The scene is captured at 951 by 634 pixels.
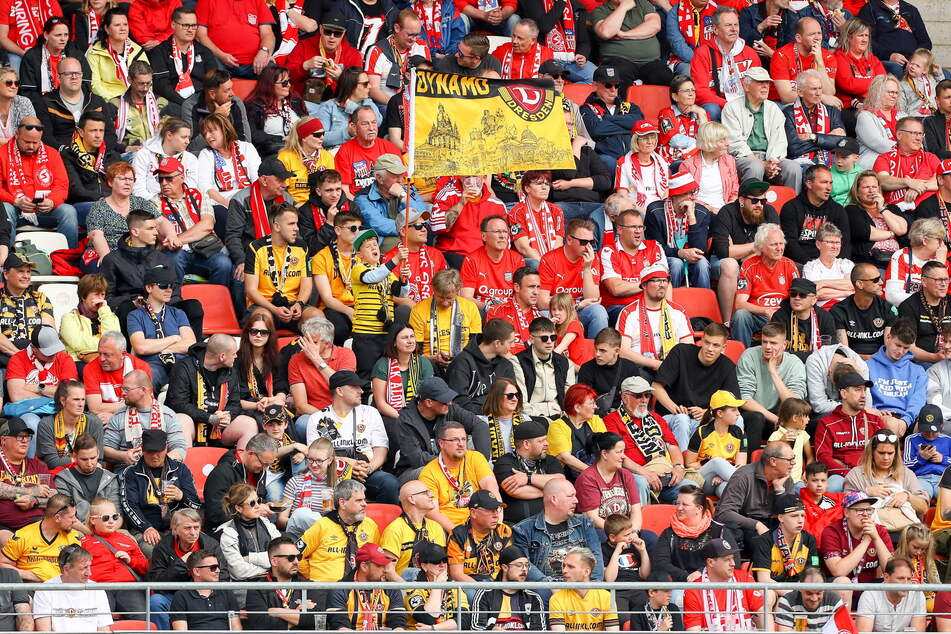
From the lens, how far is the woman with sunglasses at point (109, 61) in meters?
14.7

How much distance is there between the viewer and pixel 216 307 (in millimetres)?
13211

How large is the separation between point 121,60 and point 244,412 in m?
4.04

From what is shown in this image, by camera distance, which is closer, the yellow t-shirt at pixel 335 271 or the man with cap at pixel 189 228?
the yellow t-shirt at pixel 335 271

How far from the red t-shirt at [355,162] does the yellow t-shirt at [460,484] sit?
3.49 metres

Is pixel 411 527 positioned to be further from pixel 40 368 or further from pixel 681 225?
pixel 681 225

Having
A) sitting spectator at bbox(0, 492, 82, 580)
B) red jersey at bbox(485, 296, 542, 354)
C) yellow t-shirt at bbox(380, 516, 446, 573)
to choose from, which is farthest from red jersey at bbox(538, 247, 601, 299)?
sitting spectator at bbox(0, 492, 82, 580)

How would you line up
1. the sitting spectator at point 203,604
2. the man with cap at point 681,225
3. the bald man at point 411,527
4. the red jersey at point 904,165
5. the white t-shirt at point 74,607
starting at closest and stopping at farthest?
the white t-shirt at point 74,607 → the sitting spectator at point 203,604 → the bald man at point 411,527 → the man with cap at point 681,225 → the red jersey at point 904,165

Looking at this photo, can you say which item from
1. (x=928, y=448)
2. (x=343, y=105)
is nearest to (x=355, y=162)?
(x=343, y=105)

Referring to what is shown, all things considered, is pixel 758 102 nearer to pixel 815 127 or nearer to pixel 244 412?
pixel 815 127

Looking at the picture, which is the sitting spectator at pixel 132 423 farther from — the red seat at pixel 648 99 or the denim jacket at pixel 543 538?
the red seat at pixel 648 99

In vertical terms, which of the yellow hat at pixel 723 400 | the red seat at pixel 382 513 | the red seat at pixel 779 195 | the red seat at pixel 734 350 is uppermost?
the red seat at pixel 779 195

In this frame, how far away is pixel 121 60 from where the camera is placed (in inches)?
581

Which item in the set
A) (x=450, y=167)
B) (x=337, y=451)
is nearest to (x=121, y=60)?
(x=450, y=167)

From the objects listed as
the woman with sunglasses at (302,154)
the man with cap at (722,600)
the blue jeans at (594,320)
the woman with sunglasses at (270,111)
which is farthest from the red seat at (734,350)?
the woman with sunglasses at (270,111)
